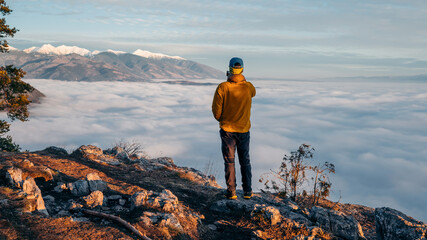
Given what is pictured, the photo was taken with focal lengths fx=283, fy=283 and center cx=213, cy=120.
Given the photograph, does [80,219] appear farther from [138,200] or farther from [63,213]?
[138,200]

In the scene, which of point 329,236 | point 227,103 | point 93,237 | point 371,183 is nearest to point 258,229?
point 329,236

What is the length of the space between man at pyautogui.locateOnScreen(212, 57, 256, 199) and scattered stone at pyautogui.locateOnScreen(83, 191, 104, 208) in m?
2.96

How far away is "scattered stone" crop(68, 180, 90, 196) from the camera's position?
6773mm

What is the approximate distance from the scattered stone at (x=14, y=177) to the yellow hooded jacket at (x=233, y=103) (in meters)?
4.65

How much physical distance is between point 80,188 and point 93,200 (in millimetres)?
1190

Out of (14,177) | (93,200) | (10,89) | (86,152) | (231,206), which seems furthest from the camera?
(10,89)

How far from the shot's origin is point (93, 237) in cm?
429

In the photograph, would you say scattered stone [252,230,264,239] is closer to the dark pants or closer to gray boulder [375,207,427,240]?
the dark pants

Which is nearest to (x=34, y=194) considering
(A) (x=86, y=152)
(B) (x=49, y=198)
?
(B) (x=49, y=198)

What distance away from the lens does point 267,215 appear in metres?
6.42

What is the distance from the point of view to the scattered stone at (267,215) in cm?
632

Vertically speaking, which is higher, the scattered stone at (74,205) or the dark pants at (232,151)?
the dark pants at (232,151)

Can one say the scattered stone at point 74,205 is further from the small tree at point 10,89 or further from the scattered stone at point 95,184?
the small tree at point 10,89

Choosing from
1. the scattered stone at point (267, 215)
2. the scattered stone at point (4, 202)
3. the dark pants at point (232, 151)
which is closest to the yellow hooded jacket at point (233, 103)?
the dark pants at point (232, 151)
